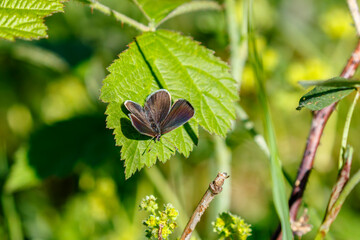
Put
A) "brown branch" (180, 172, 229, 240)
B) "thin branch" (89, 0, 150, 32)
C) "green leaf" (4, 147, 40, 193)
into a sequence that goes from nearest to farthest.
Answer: "brown branch" (180, 172, 229, 240), "thin branch" (89, 0, 150, 32), "green leaf" (4, 147, 40, 193)

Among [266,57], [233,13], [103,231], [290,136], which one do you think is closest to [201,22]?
[266,57]

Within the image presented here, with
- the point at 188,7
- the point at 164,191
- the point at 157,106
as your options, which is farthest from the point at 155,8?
the point at 164,191

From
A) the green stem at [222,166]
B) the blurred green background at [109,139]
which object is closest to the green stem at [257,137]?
the blurred green background at [109,139]

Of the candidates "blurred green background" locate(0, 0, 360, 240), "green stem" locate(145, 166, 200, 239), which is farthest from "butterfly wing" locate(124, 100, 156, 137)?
"green stem" locate(145, 166, 200, 239)

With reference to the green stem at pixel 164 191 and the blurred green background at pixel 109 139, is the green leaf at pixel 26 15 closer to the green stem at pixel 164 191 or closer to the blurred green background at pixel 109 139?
the blurred green background at pixel 109 139

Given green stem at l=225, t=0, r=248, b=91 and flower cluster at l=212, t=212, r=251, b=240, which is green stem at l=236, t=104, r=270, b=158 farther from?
flower cluster at l=212, t=212, r=251, b=240

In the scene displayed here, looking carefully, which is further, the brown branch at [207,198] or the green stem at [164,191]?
the green stem at [164,191]

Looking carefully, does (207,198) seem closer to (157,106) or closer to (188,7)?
(157,106)
